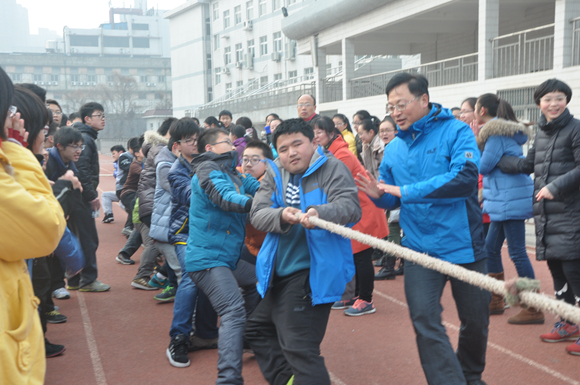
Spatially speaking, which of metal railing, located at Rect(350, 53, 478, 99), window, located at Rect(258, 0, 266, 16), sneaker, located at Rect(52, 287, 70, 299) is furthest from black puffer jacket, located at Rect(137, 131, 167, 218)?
window, located at Rect(258, 0, 266, 16)

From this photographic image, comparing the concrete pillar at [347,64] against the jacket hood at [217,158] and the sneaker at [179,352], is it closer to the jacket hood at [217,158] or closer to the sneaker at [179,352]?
the jacket hood at [217,158]

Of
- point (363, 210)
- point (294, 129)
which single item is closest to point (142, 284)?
point (363, 210)

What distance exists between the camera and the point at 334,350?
16.1ft

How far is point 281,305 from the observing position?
328 cm

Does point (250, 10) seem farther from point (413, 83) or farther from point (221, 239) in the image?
point (413, 83)

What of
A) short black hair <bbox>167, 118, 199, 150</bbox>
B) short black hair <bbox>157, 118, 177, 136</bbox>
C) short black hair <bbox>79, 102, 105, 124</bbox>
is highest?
short black hair <bbox>79, 102, 105, 124</bbox>

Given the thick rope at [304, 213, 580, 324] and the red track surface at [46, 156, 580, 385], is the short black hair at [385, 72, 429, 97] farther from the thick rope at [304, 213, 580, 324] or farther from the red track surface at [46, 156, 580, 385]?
the red track surface at [46, 156, 580, 385]

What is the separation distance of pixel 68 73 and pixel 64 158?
104176mm

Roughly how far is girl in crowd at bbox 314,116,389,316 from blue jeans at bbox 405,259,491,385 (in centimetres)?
201

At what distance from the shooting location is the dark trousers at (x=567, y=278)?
177 inches

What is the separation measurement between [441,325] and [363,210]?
254cm

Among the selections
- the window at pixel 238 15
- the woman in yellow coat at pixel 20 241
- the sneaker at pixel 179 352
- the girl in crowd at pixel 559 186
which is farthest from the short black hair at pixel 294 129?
the window at pixel 238 15

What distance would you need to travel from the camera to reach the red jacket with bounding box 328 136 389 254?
5.46 m

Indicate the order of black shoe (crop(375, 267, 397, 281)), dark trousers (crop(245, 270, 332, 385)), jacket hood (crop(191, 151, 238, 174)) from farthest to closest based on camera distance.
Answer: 1. black shoe (crop(375, 267, 397, 281))
2. jacket hood (crop(191, 151, 238, 174))
3. dark trousers (crop(245, 270, 332, 385))
